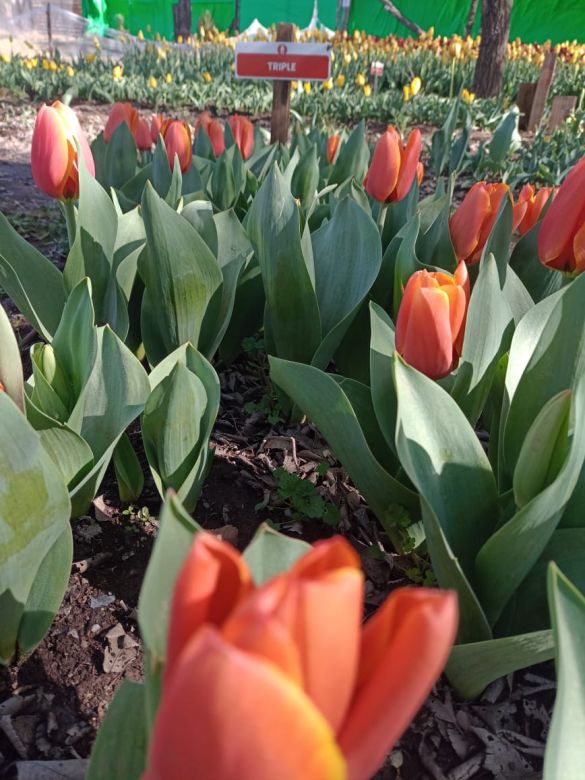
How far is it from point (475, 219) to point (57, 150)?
1031 millimetres

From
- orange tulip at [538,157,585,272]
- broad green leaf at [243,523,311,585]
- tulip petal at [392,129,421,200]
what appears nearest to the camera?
broad green leaf at [243,523,311,585]

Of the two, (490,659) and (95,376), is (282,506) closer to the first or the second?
(95,376)

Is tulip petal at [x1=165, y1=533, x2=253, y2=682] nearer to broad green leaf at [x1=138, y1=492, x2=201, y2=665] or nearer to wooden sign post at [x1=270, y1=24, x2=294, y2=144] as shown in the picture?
broad green leaf at [x1=138, y1=492, x2=201, y2=665]

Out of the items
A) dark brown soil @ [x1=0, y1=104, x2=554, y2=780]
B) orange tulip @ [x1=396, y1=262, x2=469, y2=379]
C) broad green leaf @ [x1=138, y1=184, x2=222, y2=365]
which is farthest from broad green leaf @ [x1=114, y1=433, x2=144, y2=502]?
orange tulip @ [x1=396, y1=262, x2=469, y2=379]

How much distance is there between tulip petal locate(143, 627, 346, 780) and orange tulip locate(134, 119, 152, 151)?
9.10 ft

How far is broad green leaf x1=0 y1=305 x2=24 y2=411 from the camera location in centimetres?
96

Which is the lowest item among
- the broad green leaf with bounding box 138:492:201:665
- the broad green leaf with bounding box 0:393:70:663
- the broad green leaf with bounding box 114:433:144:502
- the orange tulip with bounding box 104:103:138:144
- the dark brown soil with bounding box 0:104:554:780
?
the dark brown soil with bounding box 0:104:554:780

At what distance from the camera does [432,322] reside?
40.6 inches

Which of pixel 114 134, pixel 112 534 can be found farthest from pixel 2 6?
pixel 112 534

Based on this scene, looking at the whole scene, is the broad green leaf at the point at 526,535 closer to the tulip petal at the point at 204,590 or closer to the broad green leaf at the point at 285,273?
the tulip petal at the point at 204,590

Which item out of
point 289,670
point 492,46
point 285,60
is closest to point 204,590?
point 289,670

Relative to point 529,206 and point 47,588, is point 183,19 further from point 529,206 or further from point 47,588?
point 47,588

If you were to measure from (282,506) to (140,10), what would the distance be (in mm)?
27492

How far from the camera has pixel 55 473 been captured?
88 cm
